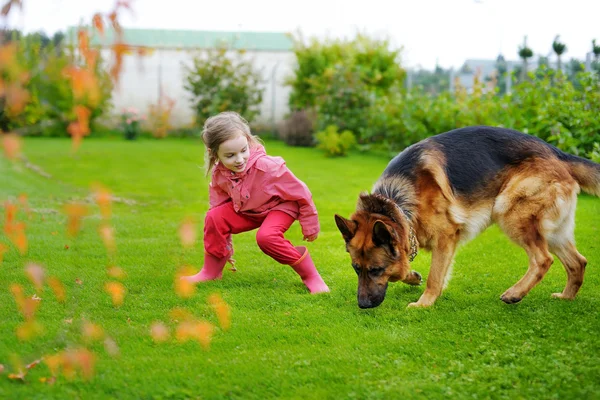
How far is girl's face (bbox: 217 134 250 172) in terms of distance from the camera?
4.84 metres

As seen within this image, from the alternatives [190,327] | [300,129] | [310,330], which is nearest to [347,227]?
[310,330]

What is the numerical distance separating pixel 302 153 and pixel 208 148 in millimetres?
10614

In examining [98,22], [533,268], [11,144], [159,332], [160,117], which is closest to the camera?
[11,144]

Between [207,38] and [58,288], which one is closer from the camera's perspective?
[58,288]

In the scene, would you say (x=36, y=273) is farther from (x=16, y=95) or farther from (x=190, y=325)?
(x=190, y=325)

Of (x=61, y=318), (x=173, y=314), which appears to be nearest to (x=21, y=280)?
(x=61, y=318)

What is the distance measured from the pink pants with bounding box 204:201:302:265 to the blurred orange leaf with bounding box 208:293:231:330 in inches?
20.8

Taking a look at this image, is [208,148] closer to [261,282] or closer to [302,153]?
[261,282]

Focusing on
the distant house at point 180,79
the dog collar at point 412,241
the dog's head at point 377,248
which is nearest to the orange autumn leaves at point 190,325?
the dog's head at point 377,248

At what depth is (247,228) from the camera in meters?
5.19

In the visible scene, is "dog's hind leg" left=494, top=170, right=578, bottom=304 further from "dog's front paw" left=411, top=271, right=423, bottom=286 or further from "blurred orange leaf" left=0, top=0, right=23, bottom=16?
"blurred orange leaf" left=0, top=0, right=23, bottom=16

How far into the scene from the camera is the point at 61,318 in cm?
404

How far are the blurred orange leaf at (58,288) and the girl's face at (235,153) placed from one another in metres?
1.57

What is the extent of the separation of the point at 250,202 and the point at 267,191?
0.18m
